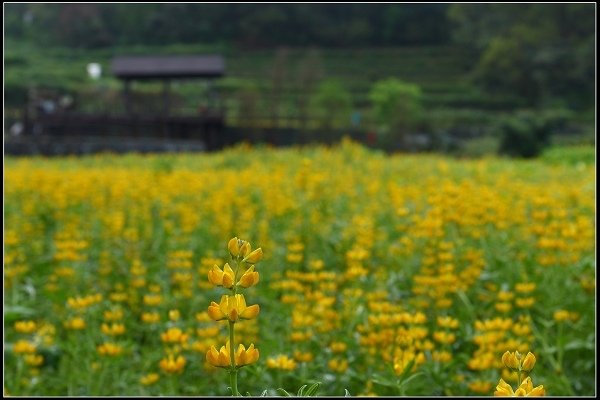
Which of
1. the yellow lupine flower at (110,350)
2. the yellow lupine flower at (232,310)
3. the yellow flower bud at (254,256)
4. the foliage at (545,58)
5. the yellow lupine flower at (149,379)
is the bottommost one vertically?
the yellow lupine flower at (149,379)

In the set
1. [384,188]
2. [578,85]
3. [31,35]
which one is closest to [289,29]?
[31,35]

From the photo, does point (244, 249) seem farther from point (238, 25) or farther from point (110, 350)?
point (238, 25)

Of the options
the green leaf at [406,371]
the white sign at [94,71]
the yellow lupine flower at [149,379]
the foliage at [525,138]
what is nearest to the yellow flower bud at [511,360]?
the green leaf at [406,371]

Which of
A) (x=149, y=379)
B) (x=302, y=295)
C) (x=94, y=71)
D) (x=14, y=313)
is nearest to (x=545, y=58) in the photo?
(x=94, y=71)

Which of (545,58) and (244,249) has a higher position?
(545,58)

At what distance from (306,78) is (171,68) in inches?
431

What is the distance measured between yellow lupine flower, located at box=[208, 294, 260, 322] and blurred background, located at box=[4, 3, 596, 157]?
13125mm

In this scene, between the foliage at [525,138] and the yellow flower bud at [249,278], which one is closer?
the yellow flower bud at [249,278]

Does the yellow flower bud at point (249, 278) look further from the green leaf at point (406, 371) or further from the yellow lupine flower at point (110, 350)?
the yellow lupine flower at point (110, 350)

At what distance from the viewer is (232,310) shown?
72 centimetres

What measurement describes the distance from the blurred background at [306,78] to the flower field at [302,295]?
10.5 meters

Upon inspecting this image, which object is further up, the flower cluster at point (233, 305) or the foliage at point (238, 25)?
the foliage at point (238, 25)

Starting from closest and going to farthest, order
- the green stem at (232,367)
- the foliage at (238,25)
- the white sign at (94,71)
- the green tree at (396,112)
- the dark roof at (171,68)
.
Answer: the green stem at (232,367)
the dark roof at (171,68)
the green tree at (396,112)
the white sign at (94,71)
the foliage at (238,25)

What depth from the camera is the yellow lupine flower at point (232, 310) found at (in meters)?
0.72
